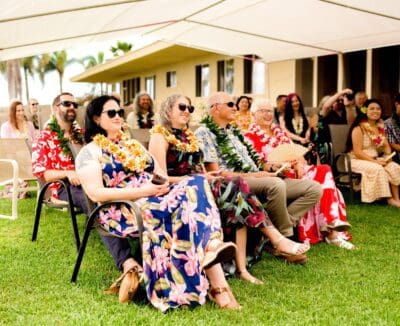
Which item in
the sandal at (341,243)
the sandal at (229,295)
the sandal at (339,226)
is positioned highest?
the sandal at (339,226)

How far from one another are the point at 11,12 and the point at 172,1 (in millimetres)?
1861

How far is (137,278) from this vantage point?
11.4 feet

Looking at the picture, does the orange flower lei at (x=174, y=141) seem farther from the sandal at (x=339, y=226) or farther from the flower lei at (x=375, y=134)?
the flower lei at (x=375, y=134)

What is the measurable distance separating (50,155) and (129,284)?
200 centimetres

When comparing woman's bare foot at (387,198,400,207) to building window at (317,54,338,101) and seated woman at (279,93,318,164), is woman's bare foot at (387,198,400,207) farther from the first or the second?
building window at (317,54,338,101)

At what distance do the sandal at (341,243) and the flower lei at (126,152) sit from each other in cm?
198

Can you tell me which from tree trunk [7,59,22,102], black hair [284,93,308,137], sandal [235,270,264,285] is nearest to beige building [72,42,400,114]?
black hair [284,93,308,137]

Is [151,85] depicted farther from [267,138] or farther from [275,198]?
[275,198]

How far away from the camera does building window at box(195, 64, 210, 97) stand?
17938 mm

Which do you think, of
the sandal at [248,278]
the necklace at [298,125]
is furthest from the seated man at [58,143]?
the necklace at [298,125]

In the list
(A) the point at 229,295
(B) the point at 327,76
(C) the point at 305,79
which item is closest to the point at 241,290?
(A) the point at 229,295

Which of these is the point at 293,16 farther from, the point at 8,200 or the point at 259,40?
the point at 8,200

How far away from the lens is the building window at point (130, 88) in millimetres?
26711

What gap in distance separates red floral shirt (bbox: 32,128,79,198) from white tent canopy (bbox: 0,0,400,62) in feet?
3.25
